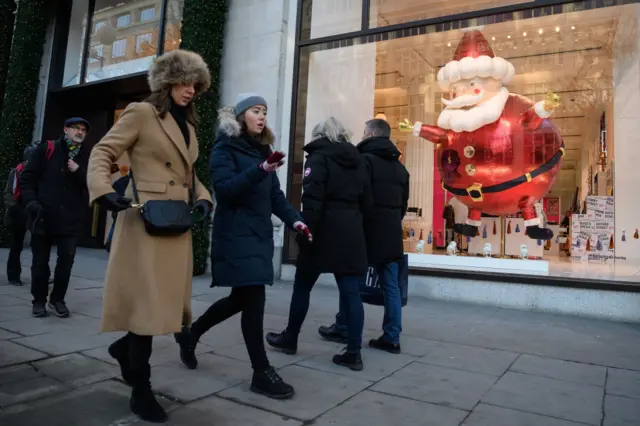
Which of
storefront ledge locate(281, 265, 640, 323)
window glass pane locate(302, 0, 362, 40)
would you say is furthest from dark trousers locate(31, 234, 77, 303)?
window glass pane locate(302, 0, 362, 40)

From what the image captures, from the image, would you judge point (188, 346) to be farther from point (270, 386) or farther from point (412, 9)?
point (412, 9)

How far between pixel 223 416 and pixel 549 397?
200 cm

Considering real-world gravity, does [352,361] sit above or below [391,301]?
below

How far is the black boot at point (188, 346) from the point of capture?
3.41 m

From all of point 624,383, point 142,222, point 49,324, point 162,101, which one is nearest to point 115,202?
point 142,222

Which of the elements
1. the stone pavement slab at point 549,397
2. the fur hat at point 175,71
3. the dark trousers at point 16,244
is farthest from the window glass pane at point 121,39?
the stone pavement slab at point 549,397

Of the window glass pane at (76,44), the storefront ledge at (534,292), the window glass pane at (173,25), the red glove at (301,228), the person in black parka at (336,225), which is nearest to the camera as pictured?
the red glove at (301,228)

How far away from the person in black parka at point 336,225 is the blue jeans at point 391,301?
56 centimetres

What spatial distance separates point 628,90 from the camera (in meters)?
A: 7.21

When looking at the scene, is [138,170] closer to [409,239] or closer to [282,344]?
[282,344]

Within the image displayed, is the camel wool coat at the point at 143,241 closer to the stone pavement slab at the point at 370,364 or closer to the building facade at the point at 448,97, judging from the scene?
the stone pavement slab at the point at 370,364

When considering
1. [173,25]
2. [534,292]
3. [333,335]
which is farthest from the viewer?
[173,25]

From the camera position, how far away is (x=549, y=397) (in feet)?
10.4

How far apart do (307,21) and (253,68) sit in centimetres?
118
